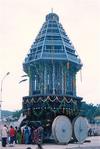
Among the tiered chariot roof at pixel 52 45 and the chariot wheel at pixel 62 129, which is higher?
the tiered chariot roof at pixel 52 45

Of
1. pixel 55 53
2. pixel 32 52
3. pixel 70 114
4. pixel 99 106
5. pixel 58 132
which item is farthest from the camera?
pixel 99 106

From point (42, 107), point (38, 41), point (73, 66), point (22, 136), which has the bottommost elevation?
point (22, 136)

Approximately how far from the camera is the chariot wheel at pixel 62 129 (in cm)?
3130

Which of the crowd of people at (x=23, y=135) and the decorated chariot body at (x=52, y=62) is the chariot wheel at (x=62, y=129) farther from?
the decorated chariot body at (x=52, y=62)

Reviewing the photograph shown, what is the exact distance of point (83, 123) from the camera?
108ft

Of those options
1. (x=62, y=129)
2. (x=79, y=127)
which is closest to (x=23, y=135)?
(x=62, y=129)

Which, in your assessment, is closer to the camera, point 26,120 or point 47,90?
point 26,120

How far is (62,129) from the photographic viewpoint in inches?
1246

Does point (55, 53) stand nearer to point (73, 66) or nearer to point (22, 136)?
point (73, 66)

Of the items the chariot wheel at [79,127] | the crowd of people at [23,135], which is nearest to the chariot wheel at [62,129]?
the chariot wheel at [79,127]

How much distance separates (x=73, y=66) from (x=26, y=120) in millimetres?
15583

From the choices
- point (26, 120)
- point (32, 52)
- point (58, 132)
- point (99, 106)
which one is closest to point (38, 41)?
point (32, 52)

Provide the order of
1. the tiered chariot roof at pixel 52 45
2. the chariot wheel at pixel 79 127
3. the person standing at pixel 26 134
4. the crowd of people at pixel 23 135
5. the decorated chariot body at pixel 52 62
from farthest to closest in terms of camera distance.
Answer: the tiered chariot roof at pixel 52 45, the decorated chariot body at pixel 52 62, the person standing at pixel 26 134, the chariot wheel at pixel 79 127, the crowd of people at pixel 23 135

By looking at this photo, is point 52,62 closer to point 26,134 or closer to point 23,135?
point 23,135
